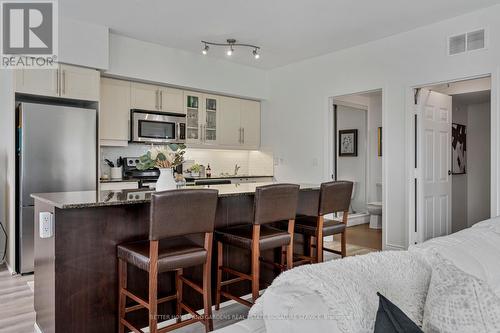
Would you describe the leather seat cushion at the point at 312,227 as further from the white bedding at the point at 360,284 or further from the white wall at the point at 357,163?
the white wall at the point at 357,163

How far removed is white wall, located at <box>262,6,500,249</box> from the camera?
3854 mm

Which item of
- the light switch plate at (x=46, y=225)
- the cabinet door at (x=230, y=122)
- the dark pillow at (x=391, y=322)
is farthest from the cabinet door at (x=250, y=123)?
the dark pillow at (x=391, y=322)

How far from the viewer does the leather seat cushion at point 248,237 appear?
2523 millimetres

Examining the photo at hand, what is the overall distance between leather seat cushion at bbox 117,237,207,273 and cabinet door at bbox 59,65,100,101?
98.8 inches

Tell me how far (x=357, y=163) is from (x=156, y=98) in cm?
420

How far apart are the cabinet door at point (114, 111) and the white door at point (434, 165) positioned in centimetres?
375

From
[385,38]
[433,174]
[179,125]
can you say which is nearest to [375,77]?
[385,38]

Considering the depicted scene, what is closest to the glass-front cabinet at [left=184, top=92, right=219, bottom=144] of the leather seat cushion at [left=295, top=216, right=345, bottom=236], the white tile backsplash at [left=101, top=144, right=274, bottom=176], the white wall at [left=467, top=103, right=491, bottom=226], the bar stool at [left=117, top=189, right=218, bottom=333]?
the white tile backsplash at [left=101, top=144, right=274, bottom=176]

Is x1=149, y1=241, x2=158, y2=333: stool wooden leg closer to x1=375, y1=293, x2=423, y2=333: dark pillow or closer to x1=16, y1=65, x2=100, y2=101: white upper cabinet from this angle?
x1=375, y1=293, x2=423, y2=333: dark pillow

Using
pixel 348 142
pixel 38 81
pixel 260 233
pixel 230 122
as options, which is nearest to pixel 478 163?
pixel 348 142

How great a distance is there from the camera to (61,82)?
3.92 meters

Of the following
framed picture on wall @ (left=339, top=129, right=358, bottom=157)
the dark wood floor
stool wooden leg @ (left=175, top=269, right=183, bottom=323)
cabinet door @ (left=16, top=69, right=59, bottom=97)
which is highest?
cabinet door @ (left=16, top=69, right=59, bottom=97)

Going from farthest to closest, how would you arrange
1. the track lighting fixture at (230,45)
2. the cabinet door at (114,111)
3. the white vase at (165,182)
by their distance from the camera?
the track lighting fixture at (230,45) < the cabinet door at (114,111) < the white vase at (165,182)

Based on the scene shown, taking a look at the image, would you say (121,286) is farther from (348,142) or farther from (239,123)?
(348,142)
